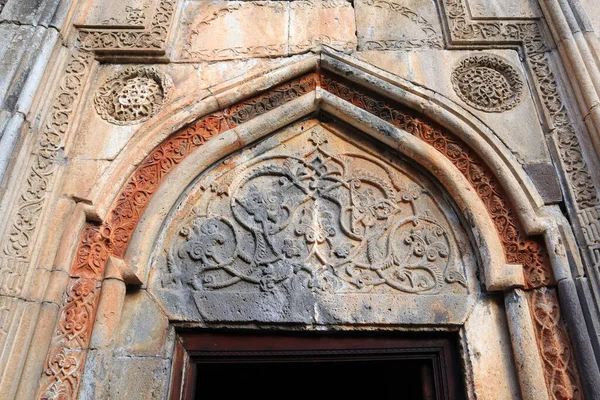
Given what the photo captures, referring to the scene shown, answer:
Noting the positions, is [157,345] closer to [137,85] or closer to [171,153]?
[171,153]

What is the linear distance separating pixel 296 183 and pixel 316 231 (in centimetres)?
38

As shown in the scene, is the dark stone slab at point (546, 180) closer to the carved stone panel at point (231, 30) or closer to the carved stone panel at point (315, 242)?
the carved stone panel at point (315, 242)

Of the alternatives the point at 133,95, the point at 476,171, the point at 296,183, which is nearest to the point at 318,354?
the point at 296,183

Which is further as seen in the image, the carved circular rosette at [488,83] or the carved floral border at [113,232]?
the carved circular rosette at [488,83]

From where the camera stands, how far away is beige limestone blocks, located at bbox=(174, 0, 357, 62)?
368 centimetres

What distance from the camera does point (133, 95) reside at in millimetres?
3486

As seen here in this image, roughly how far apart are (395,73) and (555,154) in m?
1.16

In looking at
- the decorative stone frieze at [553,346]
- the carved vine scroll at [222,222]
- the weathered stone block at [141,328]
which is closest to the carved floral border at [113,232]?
the carved vine scroll at [222,222]

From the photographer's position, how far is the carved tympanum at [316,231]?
10.1 feet

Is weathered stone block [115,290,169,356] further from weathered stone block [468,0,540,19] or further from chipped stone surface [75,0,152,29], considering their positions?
weathered stone block [468,0,540,19]

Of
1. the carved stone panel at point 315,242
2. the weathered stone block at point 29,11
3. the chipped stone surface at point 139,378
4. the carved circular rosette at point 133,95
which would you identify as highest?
the weathered stone block at point 29,11

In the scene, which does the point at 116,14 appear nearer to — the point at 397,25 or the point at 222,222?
the point at 222,222

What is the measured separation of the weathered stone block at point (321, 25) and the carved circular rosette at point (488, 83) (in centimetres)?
80

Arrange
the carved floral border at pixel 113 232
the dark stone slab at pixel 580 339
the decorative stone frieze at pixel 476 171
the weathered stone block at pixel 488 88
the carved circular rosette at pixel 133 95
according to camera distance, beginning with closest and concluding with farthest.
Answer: the dark stone slab at pixel 580 339 → the carved floral border at pixel 113 232 → the decorative stone frieze at pixel 476 171 → the weathered stone block at pixel 488 88 → the carved circular rosette at pixel 133 95
